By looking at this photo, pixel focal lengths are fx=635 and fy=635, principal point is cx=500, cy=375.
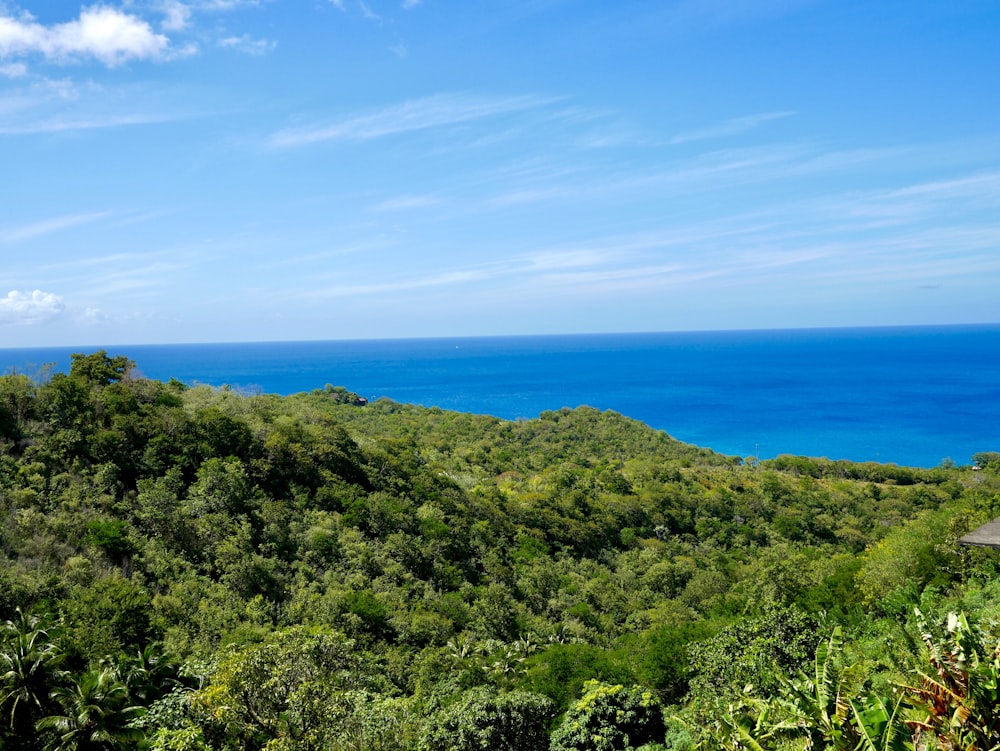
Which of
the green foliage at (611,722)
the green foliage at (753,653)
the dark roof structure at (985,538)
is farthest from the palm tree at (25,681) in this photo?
the dark roof structure at (985,538)

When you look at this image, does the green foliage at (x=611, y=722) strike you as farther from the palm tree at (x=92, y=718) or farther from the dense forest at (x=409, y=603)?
the palm tree at (x=92, y=718)

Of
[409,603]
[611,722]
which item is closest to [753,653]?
[611,722]

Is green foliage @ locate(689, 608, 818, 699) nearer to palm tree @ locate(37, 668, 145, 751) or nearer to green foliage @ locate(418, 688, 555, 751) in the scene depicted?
green foliage @ locate(418, 688, 555, 751)

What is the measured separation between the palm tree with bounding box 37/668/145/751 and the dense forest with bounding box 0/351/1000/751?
0.21 feet

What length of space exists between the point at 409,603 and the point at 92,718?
2012cm

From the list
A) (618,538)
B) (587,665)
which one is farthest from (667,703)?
(618,538)

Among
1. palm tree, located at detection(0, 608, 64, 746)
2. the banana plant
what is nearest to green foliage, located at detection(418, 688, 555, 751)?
palm tree, located at detection(0, 608, 64, 746)

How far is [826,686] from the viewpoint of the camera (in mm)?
12062

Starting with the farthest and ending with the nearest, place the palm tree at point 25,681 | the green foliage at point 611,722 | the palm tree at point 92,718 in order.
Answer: the green foliage at point 611,722, the palm tree at point 25,681, the palm tree at point 92,718

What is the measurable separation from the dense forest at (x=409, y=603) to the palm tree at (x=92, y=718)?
64 millimetres

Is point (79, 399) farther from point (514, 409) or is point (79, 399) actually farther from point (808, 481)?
point (514, 409)

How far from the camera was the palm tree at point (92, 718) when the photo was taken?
17000 millimetres

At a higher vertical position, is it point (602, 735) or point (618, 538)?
point (602, 735)

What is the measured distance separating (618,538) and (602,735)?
42.2m
